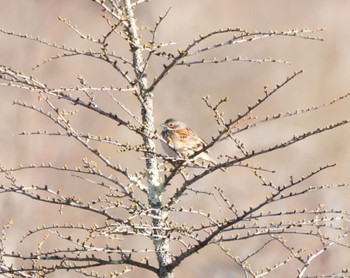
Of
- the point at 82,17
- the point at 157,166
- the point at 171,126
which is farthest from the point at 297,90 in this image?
the point at 157,166

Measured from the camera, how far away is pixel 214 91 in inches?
1096

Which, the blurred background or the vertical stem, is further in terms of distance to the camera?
the blurred background

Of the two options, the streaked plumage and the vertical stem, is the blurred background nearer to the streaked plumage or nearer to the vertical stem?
the streaked plumage

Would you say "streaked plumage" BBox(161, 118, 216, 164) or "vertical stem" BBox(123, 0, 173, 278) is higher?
"streaked plumage" BBox(161, 118, 216, 164)

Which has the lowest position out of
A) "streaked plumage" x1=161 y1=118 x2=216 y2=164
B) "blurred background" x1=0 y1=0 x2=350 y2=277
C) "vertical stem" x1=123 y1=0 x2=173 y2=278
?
"vertical stem" x1=123 y1=0 x2=173 y2=278

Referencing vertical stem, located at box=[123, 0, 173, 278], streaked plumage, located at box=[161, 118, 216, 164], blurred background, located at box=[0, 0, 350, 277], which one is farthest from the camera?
blurred background, located at box=[0, 0, 350, 277]

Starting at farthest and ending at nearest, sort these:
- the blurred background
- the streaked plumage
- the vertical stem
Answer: the blurred background → the streaked plumage → the vertical stem

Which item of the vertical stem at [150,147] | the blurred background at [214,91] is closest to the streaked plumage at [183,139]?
the vertical stem at [150,147]

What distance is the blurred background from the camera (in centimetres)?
2144

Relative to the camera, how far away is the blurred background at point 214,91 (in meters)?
21.4

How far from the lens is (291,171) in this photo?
2573 centimetres

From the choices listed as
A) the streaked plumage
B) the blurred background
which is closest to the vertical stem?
the streaked plumage

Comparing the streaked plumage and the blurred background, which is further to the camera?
the blurred background

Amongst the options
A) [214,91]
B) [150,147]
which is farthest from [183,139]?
[214,91]
